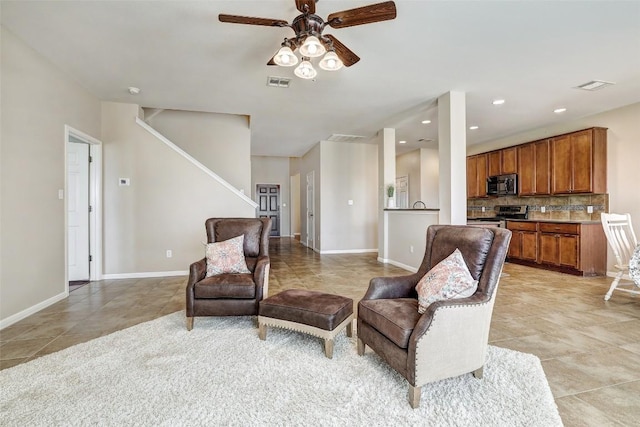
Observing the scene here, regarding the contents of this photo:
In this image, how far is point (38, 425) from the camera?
153 cm

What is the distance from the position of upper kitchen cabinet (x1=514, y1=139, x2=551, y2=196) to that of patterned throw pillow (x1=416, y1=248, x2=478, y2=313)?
4970mm

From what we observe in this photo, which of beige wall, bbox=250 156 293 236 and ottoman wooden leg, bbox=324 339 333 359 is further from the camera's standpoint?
beige wall, bbox=250 156 293 236

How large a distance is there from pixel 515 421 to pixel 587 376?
0.86 m

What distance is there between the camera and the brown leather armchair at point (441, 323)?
→ 65.4 inches

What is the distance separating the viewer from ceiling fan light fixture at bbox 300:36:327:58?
7.63 feet

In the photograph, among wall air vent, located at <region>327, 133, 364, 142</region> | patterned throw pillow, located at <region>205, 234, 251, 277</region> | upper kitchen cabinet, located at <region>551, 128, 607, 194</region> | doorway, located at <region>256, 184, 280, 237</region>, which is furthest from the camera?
doorway, located at <region>256, 184, 280, 237</region>

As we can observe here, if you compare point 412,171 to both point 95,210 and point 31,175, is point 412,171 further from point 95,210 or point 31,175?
point 31,175

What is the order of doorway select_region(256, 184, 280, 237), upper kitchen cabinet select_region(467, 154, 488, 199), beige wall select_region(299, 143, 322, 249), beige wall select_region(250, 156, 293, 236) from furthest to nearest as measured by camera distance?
doorway select_region(256, 184, 280, 237) → beige wall select_region(250, 156, 293, 236) → beige wall select_region(299, 143, 322, 249) → upper kitchen cabinet select_region(467, 154, 488, 199)

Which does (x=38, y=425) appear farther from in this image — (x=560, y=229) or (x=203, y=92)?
(x=560, y=229)

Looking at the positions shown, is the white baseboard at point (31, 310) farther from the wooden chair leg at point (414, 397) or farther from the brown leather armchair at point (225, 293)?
the wooden chair leg at point (414, 397)

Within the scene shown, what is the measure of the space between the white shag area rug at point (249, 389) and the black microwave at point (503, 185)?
498 centimetres

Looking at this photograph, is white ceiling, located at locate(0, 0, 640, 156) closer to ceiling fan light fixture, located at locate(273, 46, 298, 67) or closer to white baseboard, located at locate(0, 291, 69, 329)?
ceiling fan light fixture, located at locate(273, 46, 298, 67)

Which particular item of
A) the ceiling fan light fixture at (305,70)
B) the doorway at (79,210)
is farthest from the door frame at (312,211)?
the ceiling fan light fixture at (305,70)

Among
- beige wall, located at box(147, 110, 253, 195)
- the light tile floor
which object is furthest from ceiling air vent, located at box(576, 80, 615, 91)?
beige wall, located at box(147, 110, 253, 195)
